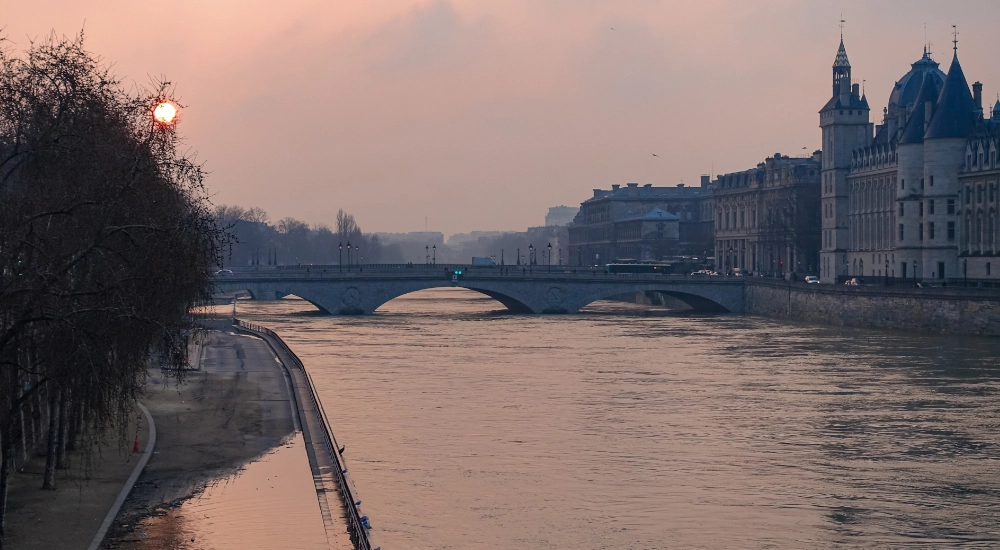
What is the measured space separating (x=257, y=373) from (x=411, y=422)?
13183 mm

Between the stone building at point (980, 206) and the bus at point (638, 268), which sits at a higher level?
the stone building at point (980, 206)

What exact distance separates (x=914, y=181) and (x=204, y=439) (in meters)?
69.4

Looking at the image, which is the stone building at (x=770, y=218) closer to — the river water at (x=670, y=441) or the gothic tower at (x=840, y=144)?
the gothic tower at (x=840, y=144)

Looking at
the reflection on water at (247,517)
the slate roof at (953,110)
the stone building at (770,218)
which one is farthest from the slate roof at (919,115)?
the reflection on water at (247,517)

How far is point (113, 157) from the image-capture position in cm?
2141

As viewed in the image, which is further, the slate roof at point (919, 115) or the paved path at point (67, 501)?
the slate roof at point (919, 115)

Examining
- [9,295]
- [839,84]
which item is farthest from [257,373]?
[839,84]

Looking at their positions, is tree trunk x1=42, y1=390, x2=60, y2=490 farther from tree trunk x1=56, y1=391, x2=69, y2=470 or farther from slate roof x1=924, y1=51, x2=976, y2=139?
slate roof x1=924, y1=51, x2=976, y2=139

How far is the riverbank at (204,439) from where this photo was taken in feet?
84.7

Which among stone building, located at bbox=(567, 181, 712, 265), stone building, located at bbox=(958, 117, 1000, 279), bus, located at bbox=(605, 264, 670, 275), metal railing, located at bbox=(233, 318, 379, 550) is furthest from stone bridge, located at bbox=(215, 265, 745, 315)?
metal railing, located at bbox=(233, 318, 379, 550)

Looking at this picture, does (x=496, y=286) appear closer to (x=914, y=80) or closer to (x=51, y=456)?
(x=914, y=80)

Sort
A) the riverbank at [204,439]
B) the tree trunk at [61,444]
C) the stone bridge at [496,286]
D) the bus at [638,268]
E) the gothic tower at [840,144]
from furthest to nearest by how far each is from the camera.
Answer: the bus at [638,268] → the gothic tower at [840,144] → the stone bridge at [496,286] → the tree trunk at [61,444] → the riverbank at [204,439]

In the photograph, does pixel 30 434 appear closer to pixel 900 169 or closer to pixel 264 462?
pixel 264 462

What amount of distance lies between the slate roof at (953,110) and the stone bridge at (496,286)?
1968 centimetres
